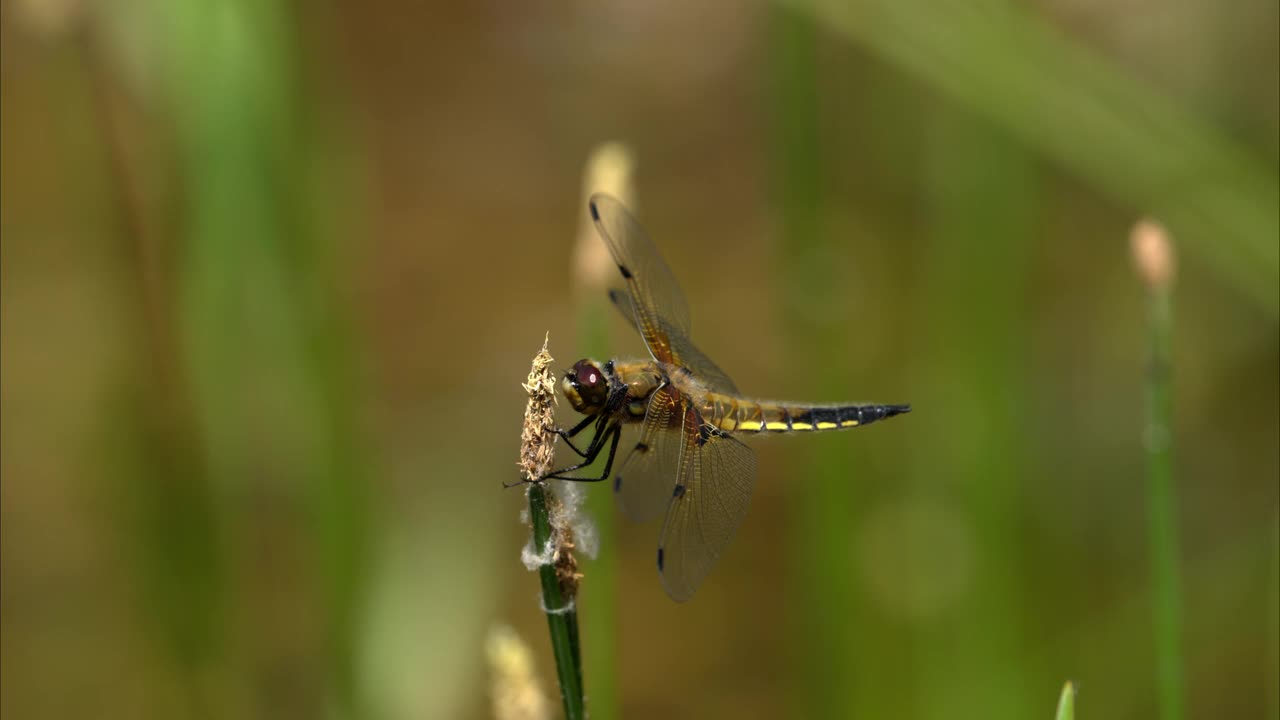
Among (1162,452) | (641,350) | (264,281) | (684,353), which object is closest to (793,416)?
(684,353)

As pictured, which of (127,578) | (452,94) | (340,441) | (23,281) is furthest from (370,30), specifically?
(340,441)

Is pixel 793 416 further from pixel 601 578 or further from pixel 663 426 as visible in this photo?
pixel 601 578

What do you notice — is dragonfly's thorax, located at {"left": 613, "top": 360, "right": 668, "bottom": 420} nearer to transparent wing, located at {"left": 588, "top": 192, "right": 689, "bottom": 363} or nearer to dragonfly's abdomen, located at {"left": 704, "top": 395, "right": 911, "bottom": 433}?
transparent wing, located at {"left": 588, "top": 192, "right": 689, "bottom": 363}

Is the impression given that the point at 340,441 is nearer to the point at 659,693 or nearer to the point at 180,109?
the point at 180,109

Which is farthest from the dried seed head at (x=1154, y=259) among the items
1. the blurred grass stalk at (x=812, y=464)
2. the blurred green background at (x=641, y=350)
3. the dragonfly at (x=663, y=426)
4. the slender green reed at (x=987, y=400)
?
the slender green reed at (x=987, y=400)

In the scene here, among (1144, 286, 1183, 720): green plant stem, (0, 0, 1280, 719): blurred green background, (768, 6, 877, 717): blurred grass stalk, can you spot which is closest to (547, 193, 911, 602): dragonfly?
(0, 0, 1280, 719): blurred green background

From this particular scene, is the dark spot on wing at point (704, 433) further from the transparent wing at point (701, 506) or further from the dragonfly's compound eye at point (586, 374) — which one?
the dragonfly's compound eye at point (586, 374)
